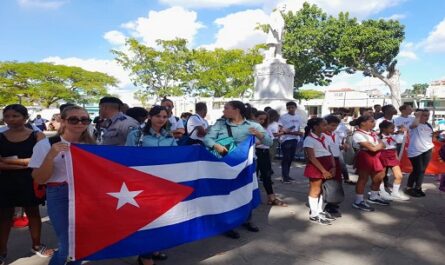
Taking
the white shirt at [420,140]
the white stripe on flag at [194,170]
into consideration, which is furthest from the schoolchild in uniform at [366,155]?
the white stripe on flag at [194,170]

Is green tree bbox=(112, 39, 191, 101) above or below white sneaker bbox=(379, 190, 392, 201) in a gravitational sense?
above

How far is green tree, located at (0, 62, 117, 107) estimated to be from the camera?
45969 millimetres

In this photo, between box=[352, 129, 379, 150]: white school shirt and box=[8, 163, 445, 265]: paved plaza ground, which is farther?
box=[352, 129, 379, 150]: white school shirt

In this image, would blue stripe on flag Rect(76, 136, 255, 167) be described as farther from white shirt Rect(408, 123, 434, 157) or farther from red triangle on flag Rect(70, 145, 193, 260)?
white shirt Rect(408, 123, 434, 157)

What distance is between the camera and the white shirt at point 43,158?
98.3 inches

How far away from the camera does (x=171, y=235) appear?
321cm

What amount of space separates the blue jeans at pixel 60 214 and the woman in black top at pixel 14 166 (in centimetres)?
94

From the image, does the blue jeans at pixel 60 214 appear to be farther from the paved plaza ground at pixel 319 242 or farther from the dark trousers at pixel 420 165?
the dark trousers at pixel 420 165

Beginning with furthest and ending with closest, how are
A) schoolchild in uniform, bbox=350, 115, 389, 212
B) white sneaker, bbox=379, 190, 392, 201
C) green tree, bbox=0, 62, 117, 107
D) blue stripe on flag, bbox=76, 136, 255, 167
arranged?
green tree, bbox=0, 62, 117, 107 → white sneaker, bbox=379, 190, 392, 201 → schoolchild in uniform, bbox=350, 115, 389, 212 → blue stripe on flag, bbox=76, 136, 255, 167

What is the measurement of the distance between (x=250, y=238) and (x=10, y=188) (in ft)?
8.88

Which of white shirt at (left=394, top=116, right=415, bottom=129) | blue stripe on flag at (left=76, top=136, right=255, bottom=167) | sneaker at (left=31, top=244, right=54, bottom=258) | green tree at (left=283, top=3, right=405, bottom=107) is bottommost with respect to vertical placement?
sneaker at (left=31, top=244, right=54, bottom=258)

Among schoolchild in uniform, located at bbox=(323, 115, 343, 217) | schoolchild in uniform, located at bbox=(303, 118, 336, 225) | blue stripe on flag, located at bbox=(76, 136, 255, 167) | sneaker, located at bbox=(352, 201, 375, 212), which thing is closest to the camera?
blue stripe on flag, located at bbox=(76, 136, 255, 167)

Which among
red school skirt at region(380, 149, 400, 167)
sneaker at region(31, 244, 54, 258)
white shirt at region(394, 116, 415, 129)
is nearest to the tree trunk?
white shirt at region(394, 116, 415, 129)

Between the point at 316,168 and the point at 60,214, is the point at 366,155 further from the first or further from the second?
the point at 60,214
